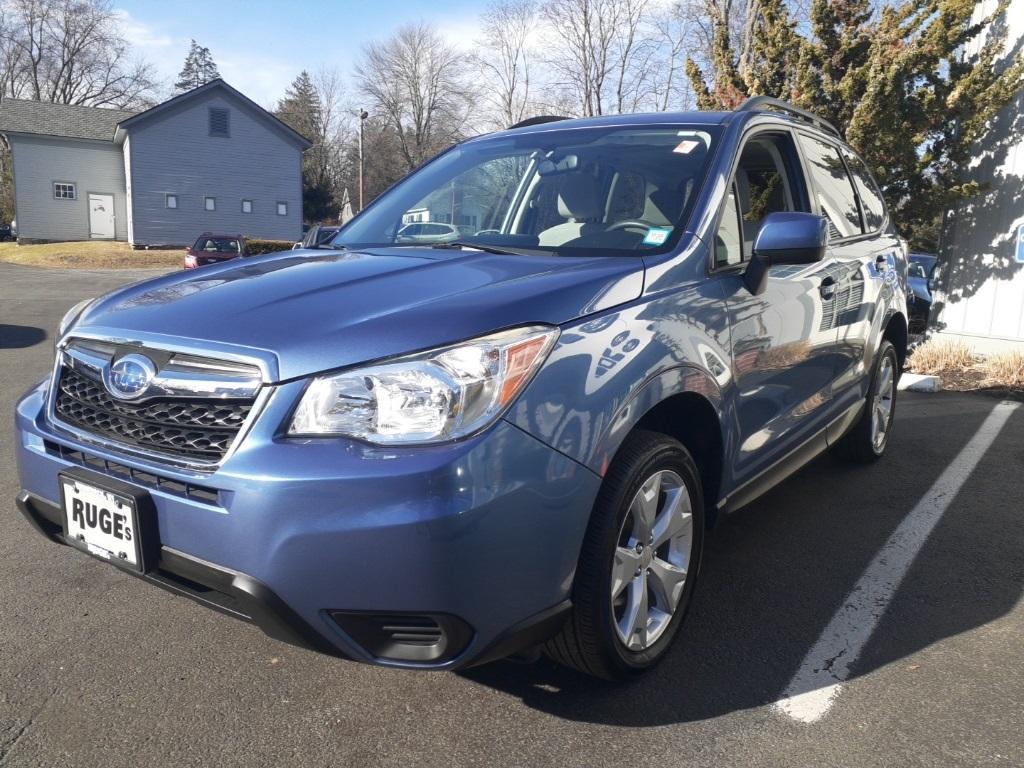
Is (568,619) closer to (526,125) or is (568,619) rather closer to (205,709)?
(205,709)

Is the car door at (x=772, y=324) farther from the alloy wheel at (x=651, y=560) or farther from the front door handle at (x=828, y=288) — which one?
the alloy wheel at (x=651, y=560)

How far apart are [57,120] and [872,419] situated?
145ft

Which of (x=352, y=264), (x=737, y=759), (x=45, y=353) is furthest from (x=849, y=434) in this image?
(x=45, y=353)

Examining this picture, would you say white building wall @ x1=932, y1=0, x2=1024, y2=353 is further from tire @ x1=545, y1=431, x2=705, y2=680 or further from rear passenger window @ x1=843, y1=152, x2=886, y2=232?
tire @ x1=545, y1=431, x2=705, y2=680

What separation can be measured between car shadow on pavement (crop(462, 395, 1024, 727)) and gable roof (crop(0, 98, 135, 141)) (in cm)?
4224

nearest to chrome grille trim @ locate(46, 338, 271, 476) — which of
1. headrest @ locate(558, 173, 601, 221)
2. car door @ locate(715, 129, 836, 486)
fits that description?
headrest @ locate(558, 173, 601, 221)

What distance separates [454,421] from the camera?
1.95m

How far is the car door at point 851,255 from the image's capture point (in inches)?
156

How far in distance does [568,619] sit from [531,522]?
398 mm

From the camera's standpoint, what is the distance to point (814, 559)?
3705 millimetres

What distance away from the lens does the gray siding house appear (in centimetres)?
3694

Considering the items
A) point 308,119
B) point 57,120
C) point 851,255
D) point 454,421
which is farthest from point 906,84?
point 308,119

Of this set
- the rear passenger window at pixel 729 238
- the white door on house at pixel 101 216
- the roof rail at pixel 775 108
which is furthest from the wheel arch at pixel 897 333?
the white door on house at pixel 101 216

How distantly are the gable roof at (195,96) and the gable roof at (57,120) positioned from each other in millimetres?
2108
